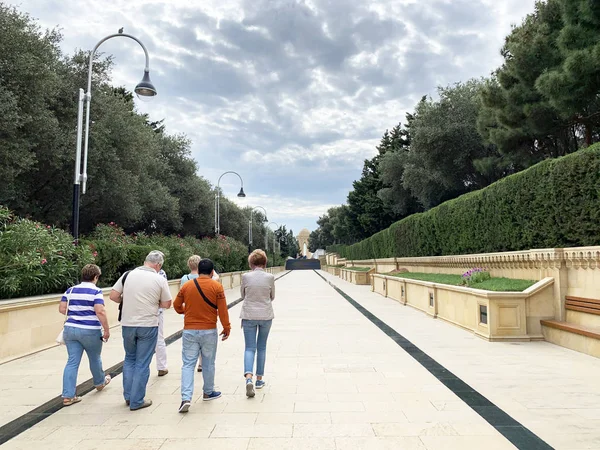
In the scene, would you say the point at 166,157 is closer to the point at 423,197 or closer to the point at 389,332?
the point at 423,197

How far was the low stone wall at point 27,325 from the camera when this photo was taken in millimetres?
7824

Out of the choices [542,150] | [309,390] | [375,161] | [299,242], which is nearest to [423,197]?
[542,150]

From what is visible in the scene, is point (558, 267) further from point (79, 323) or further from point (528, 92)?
point (528, 92)

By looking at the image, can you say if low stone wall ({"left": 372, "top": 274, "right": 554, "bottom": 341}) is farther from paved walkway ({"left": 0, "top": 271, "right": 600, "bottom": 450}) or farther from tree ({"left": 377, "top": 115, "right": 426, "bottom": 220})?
tree ({"left": 377, "top": 115, "right": 426, "bottom": 220})

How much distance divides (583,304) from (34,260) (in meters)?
10.7

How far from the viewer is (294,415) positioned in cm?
479

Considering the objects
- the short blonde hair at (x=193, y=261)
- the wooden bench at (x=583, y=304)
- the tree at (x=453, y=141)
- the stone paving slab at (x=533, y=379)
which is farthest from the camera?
the tree at (x=453, y=141)

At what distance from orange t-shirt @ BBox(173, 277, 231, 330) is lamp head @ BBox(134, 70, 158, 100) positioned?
9.07m

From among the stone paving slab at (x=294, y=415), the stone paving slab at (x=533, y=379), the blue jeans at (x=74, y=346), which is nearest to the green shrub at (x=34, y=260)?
the stone paving slab at (x=294, y=415)

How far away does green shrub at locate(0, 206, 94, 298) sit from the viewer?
8695 mm

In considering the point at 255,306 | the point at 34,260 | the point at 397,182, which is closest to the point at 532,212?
the point at 255,306

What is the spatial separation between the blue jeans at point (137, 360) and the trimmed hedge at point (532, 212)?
8.76 meters

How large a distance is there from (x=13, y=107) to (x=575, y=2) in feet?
57.8

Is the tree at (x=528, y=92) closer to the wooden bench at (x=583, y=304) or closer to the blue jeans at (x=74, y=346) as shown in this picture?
the wooden bench at (x=583, y=304)
